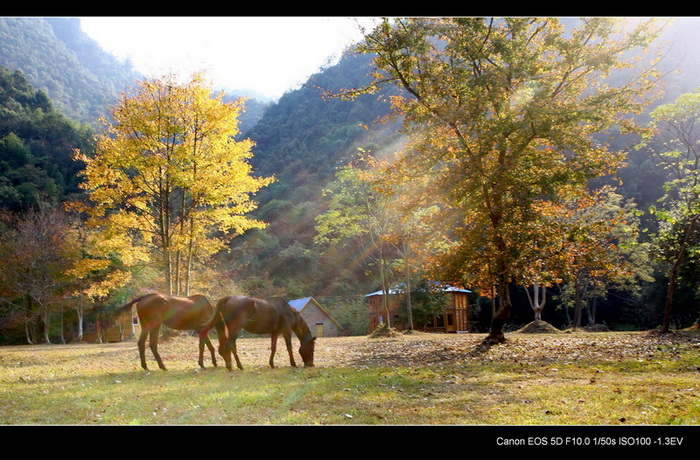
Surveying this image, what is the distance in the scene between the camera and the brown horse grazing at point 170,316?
10.3 metres

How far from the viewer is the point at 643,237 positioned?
48125 mm

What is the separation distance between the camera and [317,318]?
1681 inches

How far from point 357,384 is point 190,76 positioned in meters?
16.2

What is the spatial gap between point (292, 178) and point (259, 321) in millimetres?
55956

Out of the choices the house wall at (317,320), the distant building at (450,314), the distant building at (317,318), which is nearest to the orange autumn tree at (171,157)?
the distant building at (317,318)

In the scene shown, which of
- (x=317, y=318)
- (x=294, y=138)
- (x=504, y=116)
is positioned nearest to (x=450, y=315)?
(x=317, y=318)

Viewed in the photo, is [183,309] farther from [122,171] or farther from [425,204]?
[122,171]

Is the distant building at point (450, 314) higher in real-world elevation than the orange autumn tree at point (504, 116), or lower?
lower

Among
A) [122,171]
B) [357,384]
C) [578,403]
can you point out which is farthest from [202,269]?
[578,403]

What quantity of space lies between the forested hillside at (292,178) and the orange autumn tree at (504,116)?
43.5ft

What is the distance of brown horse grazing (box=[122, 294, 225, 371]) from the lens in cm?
1030

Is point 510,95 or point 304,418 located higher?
point 510,95

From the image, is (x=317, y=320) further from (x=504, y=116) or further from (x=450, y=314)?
(x=504, y=116)

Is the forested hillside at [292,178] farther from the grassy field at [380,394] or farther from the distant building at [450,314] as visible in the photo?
the grassy field at [380,394]
